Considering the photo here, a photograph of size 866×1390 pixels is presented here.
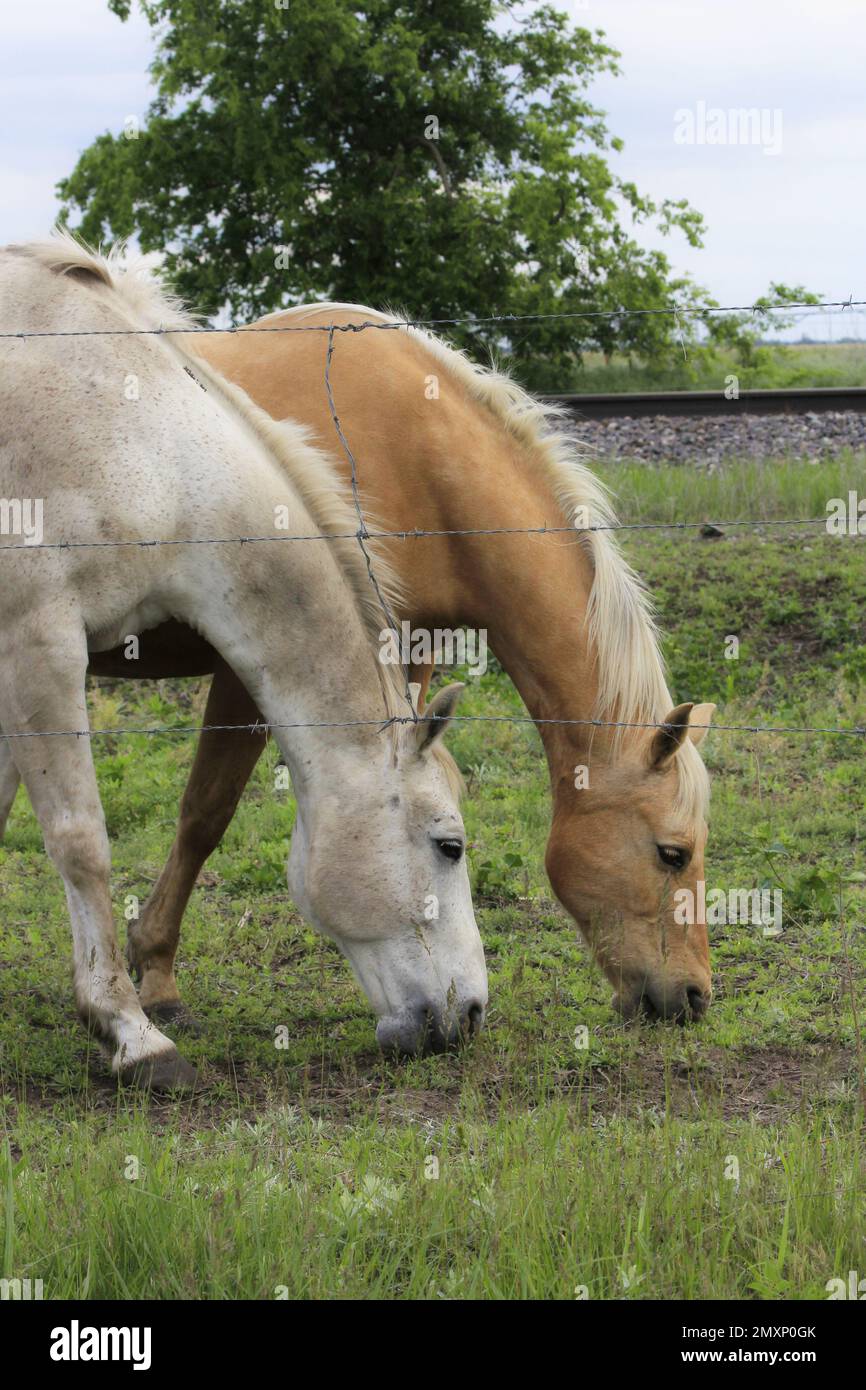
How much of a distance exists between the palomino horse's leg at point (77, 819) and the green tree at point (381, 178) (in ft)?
42.7

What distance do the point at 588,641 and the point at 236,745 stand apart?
53.0 inches

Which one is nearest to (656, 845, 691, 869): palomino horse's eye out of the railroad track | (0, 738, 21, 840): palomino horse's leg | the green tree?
(0, 738, 21, 840): palomino horse's leg

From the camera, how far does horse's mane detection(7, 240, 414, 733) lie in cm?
430

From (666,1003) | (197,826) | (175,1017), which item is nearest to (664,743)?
(666,1003)

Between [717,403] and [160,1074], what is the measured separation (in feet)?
30.1

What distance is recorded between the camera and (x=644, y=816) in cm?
458

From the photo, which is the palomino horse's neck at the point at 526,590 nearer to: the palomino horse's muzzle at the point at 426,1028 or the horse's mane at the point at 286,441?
the horse's mane at the point at 286,441

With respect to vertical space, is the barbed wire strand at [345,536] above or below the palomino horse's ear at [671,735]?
above

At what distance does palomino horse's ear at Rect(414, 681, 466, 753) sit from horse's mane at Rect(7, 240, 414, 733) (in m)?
0.11

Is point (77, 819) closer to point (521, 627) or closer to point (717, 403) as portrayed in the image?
point (521, 627)

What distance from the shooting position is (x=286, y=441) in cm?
436

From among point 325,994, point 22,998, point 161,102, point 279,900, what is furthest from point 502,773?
point 161,102

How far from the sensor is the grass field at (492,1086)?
114 inches

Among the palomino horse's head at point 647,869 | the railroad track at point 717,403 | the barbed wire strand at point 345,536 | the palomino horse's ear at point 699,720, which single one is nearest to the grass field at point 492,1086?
the palomino horse's head at point 647,869
